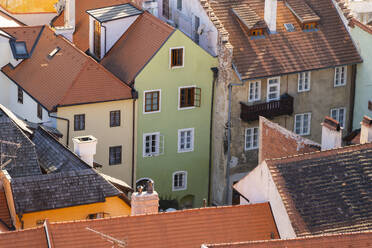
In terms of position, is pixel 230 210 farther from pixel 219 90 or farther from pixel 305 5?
pixel 305 5

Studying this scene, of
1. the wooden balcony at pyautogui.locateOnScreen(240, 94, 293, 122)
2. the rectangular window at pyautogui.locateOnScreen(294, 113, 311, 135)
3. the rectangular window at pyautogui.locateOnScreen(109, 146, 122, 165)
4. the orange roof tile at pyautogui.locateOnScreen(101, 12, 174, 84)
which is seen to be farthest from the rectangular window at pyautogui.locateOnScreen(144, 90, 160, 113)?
the rectangular window at pyautogui.locateOnScreen(294, 113, 311, 135)

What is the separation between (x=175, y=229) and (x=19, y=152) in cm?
1231

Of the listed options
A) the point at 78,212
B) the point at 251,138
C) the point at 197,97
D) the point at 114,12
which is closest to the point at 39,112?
the point at 114,12

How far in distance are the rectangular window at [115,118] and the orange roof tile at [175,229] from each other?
2106cm

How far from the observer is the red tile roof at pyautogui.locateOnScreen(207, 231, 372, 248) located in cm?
4972

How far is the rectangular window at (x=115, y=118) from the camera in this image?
77.2 m

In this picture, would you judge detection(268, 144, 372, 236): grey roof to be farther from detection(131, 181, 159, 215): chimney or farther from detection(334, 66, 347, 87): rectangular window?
detection(334, 66, 347, 87): rectangular window

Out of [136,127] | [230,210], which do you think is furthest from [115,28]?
[230,210]

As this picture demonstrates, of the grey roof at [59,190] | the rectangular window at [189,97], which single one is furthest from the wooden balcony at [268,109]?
the grey roof at [59,190]

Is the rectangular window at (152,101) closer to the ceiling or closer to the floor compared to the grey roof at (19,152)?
closer to the floor

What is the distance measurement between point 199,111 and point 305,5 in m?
10.9

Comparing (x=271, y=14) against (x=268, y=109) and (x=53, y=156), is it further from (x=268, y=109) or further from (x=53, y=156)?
(x=53, y=156)

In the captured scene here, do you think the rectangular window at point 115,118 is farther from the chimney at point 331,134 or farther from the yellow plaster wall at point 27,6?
the chimney at point 331,134

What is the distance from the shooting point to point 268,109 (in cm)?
8000
